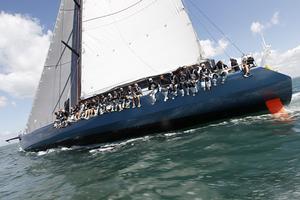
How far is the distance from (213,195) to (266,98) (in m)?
12.4

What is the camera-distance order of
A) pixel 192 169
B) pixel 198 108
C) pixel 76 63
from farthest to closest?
pixel 76 63, pixel 198 108, pixel 192 169

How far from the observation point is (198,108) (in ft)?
64.5

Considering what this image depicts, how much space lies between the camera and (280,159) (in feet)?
32.7

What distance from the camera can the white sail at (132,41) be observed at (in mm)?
22750

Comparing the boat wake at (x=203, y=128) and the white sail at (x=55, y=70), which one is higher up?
the white sail at (x=55, y=70)

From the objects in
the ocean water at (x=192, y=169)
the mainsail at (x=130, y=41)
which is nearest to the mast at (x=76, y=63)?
the mainsail at (x=130, y=41)

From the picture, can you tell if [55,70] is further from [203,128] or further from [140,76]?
[203,128]

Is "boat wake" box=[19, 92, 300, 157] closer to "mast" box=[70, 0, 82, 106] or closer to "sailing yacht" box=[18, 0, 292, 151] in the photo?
"sailing yacht" box=[18, 0, 292, 151]

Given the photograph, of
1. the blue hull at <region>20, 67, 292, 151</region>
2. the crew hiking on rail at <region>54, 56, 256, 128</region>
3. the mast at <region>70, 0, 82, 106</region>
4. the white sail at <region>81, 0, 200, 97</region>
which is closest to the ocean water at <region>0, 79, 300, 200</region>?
the blue hull at <region>20, 67, 292, 151</region>

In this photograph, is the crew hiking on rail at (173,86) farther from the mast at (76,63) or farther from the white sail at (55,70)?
the white sail at (55,70)

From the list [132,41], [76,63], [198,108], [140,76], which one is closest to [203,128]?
[198,108]

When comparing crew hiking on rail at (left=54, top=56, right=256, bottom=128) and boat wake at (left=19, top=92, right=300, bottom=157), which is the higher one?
crew hiking on rail at (left=54, top=56, right=256, bottom=128)

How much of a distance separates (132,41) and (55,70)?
8.29 meters

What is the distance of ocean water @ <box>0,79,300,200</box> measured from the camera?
28.0ft
